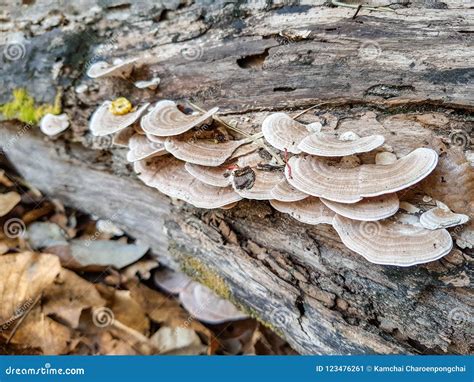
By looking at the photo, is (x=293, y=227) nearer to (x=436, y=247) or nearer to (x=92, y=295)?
(x=436, y=247)

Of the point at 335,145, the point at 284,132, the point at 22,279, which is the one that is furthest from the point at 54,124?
the point at 335,145

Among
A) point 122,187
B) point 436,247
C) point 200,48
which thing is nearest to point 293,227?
point 436,247

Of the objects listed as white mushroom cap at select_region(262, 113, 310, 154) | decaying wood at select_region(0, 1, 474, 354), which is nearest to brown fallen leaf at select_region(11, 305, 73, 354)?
decaying wood at select_region(0, 1, 474, 354)

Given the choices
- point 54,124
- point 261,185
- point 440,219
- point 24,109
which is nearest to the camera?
point 440,219

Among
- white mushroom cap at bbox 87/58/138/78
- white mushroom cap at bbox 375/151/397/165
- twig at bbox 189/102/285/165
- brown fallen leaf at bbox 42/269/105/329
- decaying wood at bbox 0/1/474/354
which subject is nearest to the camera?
white mushroom cap at bbox 375/151/397/165

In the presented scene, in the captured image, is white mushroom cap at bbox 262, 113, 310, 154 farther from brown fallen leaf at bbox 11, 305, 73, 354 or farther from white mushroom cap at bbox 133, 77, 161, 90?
brown fallen leaf at bbox 11, 305, 73, 354

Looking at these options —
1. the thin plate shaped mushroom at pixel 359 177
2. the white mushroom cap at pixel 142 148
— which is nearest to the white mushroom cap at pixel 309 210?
the thin plate shaped mushroom at pixel 359 177

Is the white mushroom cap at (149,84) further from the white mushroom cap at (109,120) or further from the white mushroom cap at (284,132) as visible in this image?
the white mushroom cap at (284,132)

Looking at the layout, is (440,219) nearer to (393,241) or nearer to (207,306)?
(393,241)
